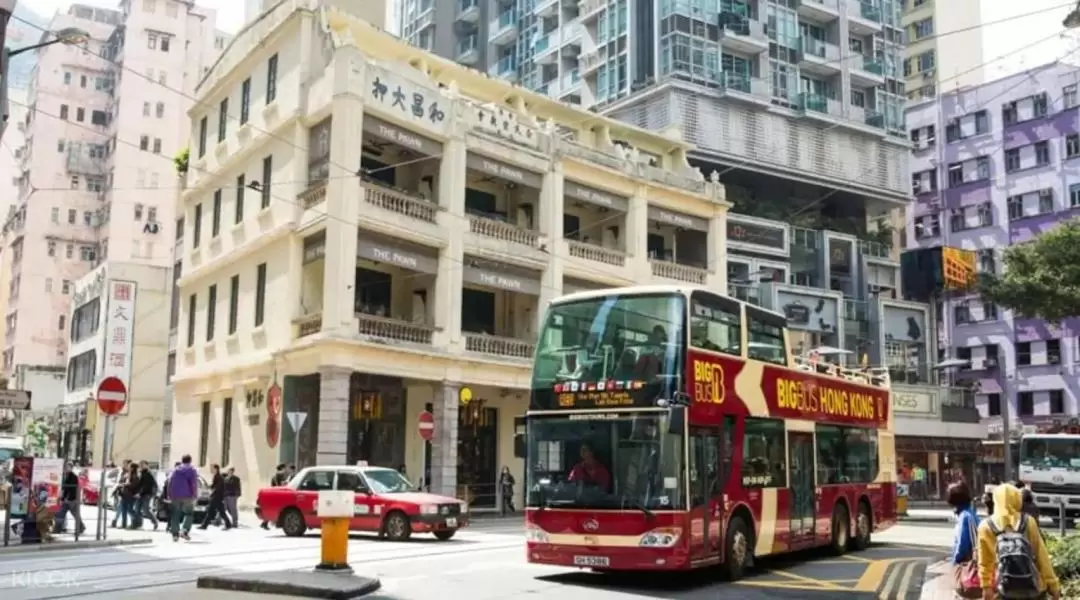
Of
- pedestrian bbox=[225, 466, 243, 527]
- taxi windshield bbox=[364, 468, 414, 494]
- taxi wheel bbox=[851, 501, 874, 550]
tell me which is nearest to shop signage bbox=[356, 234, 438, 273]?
pedestrian bbox=[225, 466, 243, 527]

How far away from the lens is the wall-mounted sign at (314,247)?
1152 inches

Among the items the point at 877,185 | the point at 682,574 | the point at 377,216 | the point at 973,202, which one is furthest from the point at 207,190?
the point at 973,202

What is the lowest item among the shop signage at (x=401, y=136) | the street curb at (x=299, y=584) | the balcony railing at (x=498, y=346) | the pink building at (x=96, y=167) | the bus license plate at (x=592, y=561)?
the street curb at (x=299, y=584)

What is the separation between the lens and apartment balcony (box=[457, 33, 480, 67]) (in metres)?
68.4

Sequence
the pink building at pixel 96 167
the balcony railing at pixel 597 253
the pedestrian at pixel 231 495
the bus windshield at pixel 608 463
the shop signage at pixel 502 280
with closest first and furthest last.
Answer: the bus windshield at pixel 608 463 < the pedestrian at pixel 231 495 < the shop signage at pixel 502 280 < the balcony railing at pixel 597 253 < the pink building at pixel 96 167

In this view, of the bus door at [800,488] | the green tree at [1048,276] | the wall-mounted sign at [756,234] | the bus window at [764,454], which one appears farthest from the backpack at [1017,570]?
the wall-mounted sign at [756,234]

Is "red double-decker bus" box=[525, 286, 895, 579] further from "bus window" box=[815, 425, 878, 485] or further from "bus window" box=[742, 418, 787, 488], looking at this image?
"bus window" box=[815, 425, 878, 485]

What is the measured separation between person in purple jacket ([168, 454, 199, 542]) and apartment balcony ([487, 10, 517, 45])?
47173 millimetres

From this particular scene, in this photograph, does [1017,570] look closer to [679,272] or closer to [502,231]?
[502,231]

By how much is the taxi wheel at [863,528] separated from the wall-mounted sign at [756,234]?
95.8 ft

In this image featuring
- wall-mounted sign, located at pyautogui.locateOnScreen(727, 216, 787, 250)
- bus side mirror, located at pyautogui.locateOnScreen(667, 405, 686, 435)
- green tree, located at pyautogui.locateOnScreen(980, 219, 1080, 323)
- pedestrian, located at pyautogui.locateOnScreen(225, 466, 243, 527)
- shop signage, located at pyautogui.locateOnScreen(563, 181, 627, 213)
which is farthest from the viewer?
wall-mounted sign, located at pyautogui.locateOnScreen(727, 216, 787, 250)

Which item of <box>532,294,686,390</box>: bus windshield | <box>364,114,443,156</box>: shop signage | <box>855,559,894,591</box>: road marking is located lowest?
<box>855,559,894,591</box>: road marking

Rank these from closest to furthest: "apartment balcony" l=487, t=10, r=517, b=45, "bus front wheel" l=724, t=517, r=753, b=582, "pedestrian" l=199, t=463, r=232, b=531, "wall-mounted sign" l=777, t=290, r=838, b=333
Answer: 1. "bus front wheel" l=724, t=517, r=753, b=582
2. "pedestrian" l=199, t=463, r=232, b=531
3. "wall-mounted sign" l=777, t=290, r=838, b=333
4. "apartment balcony" l=487, t=10, r=517, b=45

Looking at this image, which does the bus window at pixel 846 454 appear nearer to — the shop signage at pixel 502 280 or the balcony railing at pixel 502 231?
the shop signage at pixel 502 280
